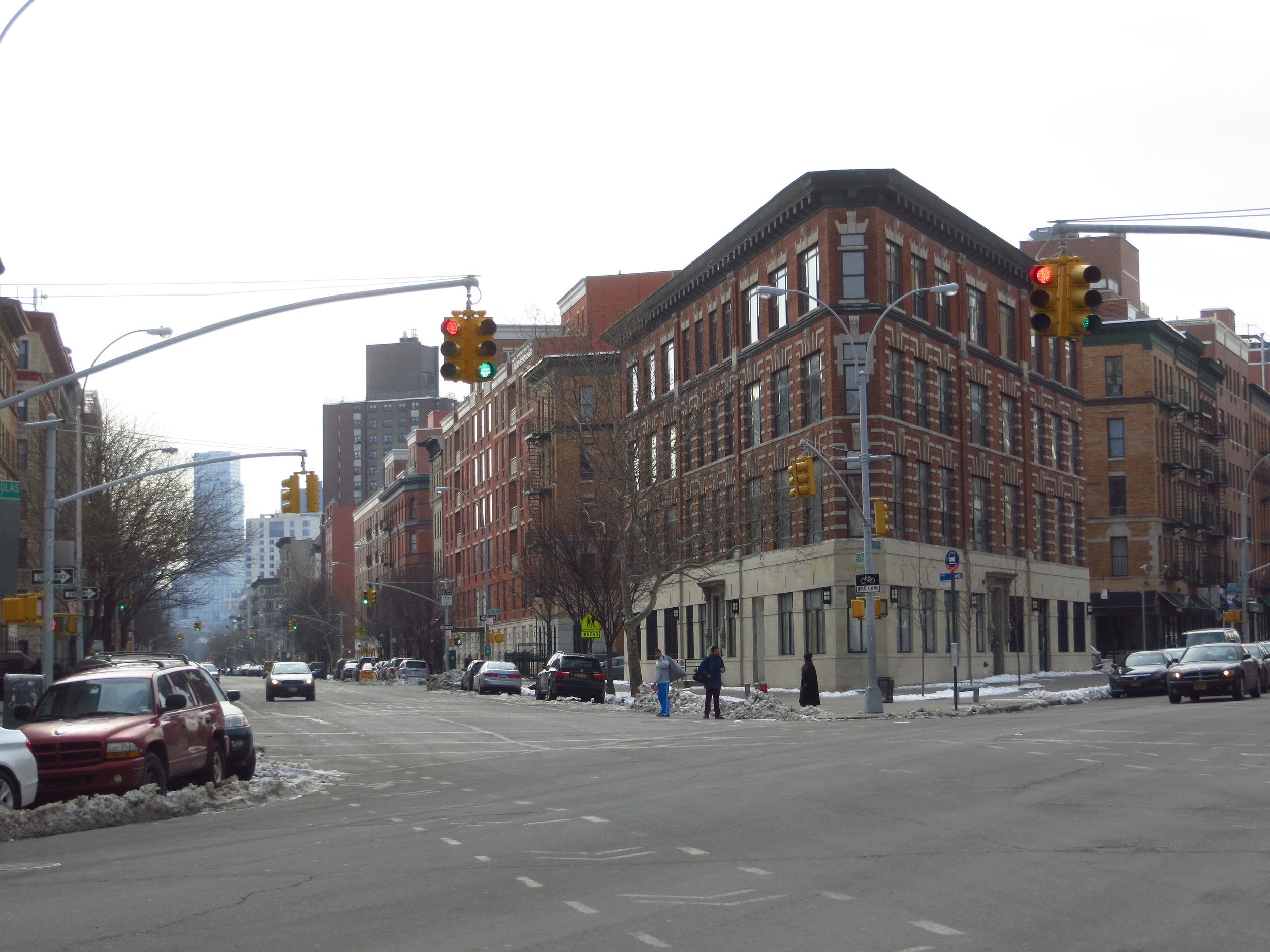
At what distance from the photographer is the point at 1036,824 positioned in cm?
1279

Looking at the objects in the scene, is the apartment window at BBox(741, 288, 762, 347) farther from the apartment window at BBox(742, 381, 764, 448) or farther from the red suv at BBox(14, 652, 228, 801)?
the red suv at BBox(14, 652, 228, 801)

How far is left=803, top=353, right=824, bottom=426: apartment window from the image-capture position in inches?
2009

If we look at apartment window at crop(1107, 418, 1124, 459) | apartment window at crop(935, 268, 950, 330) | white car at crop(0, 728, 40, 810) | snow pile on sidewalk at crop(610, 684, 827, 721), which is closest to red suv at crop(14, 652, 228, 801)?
white car at crop(0, 728, 40, 810)

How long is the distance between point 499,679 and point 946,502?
761 inches

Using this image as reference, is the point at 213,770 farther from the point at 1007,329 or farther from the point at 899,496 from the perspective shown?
the point at 1007,329

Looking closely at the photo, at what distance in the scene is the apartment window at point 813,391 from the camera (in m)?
51.0

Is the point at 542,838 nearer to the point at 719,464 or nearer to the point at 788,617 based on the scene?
the point at 788,617

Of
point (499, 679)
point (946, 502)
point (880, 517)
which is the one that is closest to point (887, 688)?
point (880, 517)

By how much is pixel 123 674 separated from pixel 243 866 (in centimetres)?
698

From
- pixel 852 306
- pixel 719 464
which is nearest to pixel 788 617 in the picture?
pixel 719 464

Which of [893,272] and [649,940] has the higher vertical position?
[893,272]

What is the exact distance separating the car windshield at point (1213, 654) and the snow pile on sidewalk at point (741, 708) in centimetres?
961

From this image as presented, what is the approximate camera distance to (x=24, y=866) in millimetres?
12008

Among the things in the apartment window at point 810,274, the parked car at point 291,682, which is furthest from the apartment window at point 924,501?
the parked car at point 291,682
